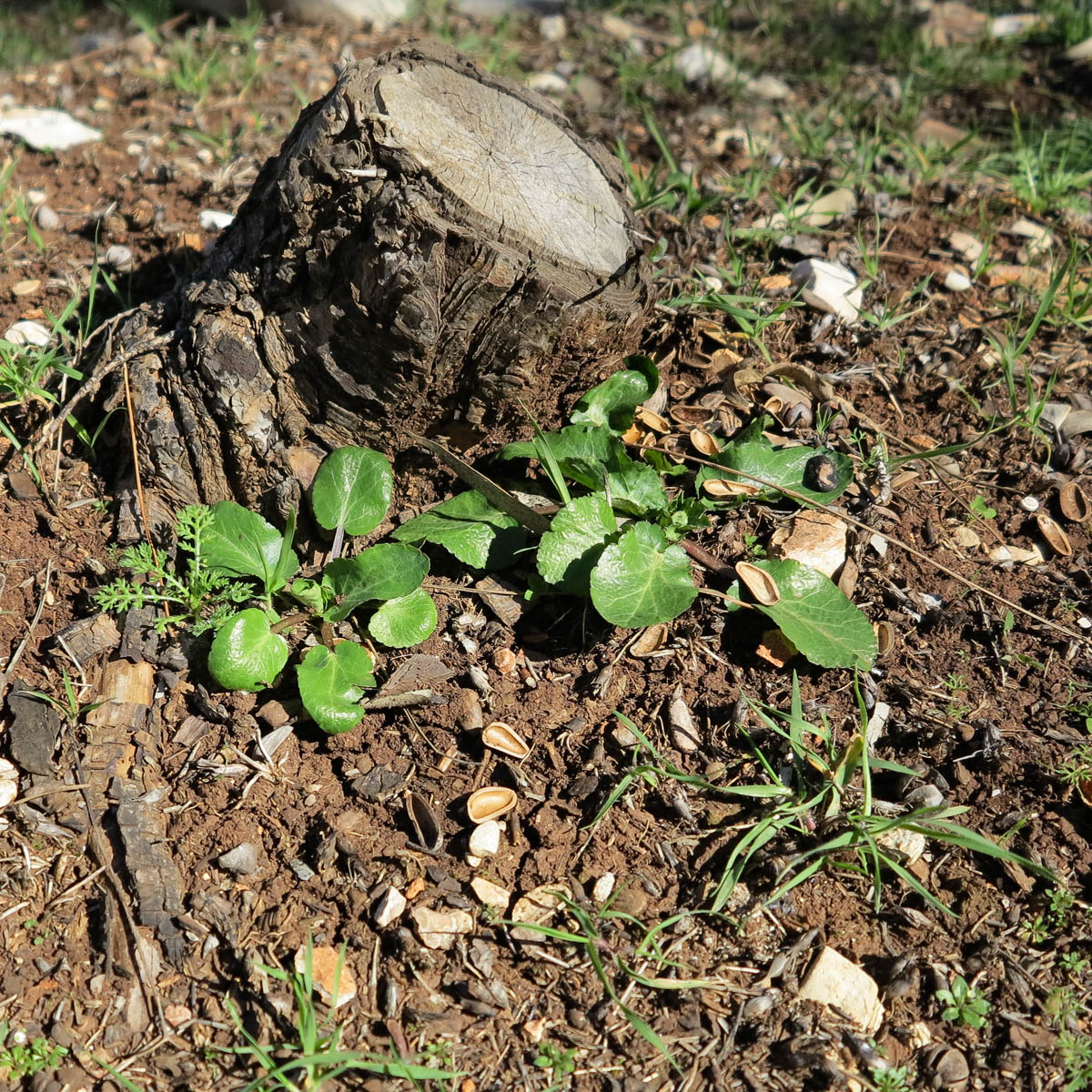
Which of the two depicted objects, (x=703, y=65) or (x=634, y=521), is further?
(x=703, y=65)

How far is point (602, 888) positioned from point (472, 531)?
0.80 m

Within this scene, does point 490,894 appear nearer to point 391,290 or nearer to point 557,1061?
point 557,1061

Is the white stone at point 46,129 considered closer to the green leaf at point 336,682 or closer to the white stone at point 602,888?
the green leaf at point 336,682

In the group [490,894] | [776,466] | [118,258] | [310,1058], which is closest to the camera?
[310,1058]

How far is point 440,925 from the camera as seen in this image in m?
1.85

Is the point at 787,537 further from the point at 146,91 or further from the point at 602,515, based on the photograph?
the point at 146,91

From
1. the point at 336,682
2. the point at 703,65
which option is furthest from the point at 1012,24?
the point at 336,682

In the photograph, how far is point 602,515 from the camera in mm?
2213

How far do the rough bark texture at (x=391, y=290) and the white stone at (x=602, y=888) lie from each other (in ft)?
3.25

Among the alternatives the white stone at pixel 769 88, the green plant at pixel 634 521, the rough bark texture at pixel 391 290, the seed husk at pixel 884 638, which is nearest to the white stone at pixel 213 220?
the rough bark texture at pixel 391 290

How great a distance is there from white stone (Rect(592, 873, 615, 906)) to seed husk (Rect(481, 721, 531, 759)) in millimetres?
289

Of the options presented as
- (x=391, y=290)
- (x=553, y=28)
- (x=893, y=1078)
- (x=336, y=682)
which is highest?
(x=391, y=290)

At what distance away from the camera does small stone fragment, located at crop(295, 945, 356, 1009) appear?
5.80 ft

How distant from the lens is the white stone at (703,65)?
400 cm
